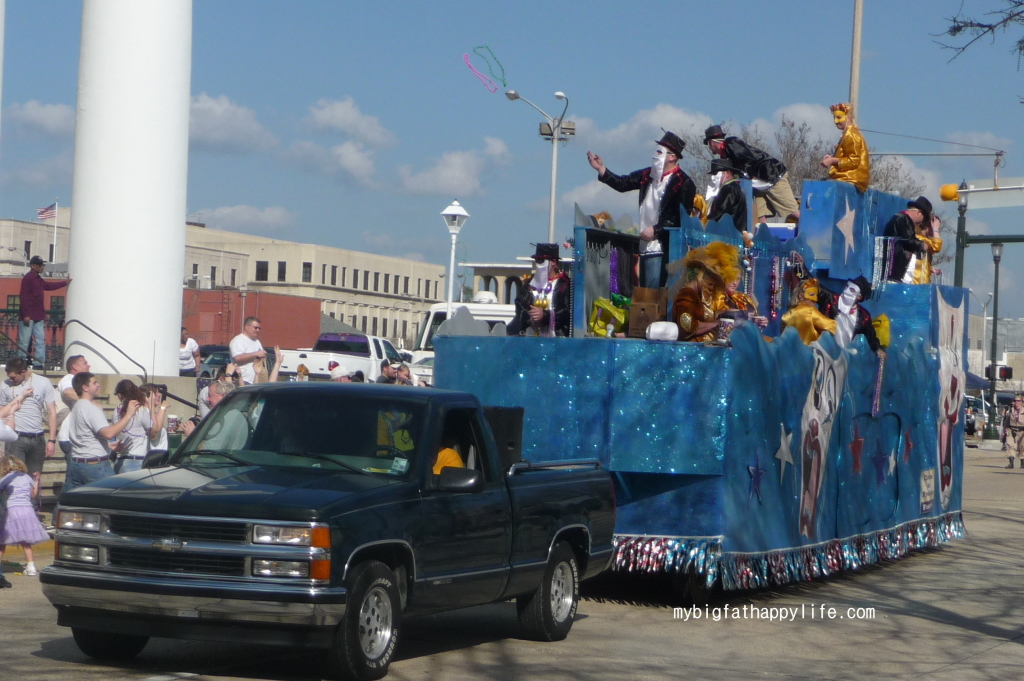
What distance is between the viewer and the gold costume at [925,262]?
15.4m

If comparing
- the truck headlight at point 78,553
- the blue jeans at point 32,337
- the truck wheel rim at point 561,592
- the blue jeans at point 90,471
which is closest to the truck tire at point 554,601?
the truck wheel rim at point 561,592

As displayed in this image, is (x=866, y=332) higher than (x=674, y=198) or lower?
lower

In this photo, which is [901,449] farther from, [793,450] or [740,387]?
[740,387]

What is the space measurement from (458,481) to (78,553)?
212 centimetres

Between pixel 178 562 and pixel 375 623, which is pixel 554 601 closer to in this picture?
pixel 375 623

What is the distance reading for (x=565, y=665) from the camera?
8133 millimetres

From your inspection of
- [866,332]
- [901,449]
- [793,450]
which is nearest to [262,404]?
[793,450]

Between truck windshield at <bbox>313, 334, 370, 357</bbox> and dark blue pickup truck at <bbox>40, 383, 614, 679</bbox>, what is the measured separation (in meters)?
26.5

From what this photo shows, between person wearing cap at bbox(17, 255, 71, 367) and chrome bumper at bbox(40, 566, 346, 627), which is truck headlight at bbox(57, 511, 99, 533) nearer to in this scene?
chrome bumper at bbox(40, 566, 346, 627)

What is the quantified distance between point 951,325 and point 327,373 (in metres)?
18.9

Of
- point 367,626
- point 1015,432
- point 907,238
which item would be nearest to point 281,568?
point 367,626

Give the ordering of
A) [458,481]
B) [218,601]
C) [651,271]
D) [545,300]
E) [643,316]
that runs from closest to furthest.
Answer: [218,601]
[458,481]
[643,316]
[651,271]
[545,300]

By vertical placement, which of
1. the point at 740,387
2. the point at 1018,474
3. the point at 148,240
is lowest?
the point at 1018,474

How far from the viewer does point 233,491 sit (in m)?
7.04
